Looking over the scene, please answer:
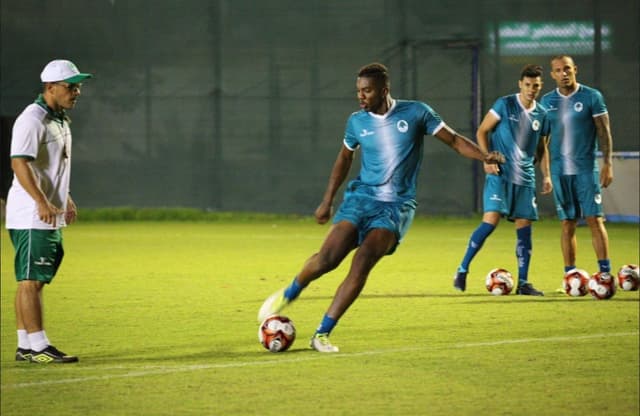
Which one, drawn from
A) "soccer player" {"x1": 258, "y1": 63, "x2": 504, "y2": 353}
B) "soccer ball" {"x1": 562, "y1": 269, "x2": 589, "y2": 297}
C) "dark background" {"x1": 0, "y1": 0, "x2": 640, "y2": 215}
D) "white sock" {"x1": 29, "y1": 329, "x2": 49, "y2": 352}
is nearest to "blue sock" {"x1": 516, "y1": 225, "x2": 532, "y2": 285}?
"soccer ball" {"x1": 562, "y1": 269, "x2": 589, "y2": 297}

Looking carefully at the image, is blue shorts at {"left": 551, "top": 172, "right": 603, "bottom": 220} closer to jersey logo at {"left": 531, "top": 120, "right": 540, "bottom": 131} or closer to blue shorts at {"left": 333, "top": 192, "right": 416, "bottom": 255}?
jersey logo at {"left": 531, "top": 120, "right": 540, "bottom": 131}

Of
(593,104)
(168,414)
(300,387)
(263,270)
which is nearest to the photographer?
(168,414)

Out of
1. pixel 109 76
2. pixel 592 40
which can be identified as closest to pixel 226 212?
pixel 109 76

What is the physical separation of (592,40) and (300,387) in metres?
16.5

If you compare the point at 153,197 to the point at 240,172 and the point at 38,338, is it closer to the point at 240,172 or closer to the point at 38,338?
the point at 240,172

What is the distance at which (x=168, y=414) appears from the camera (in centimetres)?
664

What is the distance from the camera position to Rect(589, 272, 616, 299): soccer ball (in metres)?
11.9

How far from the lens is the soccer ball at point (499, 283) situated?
40.2ft

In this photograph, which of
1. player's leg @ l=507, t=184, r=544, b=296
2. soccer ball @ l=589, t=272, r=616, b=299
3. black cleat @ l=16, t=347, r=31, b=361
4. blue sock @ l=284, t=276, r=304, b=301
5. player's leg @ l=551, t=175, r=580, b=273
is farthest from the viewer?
player's leg @ l=551, t=175, r=580, b=273

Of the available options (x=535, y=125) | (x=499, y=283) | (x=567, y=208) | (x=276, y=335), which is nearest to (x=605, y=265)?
(x=567, y=208)

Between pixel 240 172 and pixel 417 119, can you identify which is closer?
pixel 417 119

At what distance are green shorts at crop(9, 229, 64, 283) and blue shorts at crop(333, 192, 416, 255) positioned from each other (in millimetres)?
1964

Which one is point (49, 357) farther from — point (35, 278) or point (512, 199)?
point (512, 199)

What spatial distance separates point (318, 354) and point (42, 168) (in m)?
2.20
